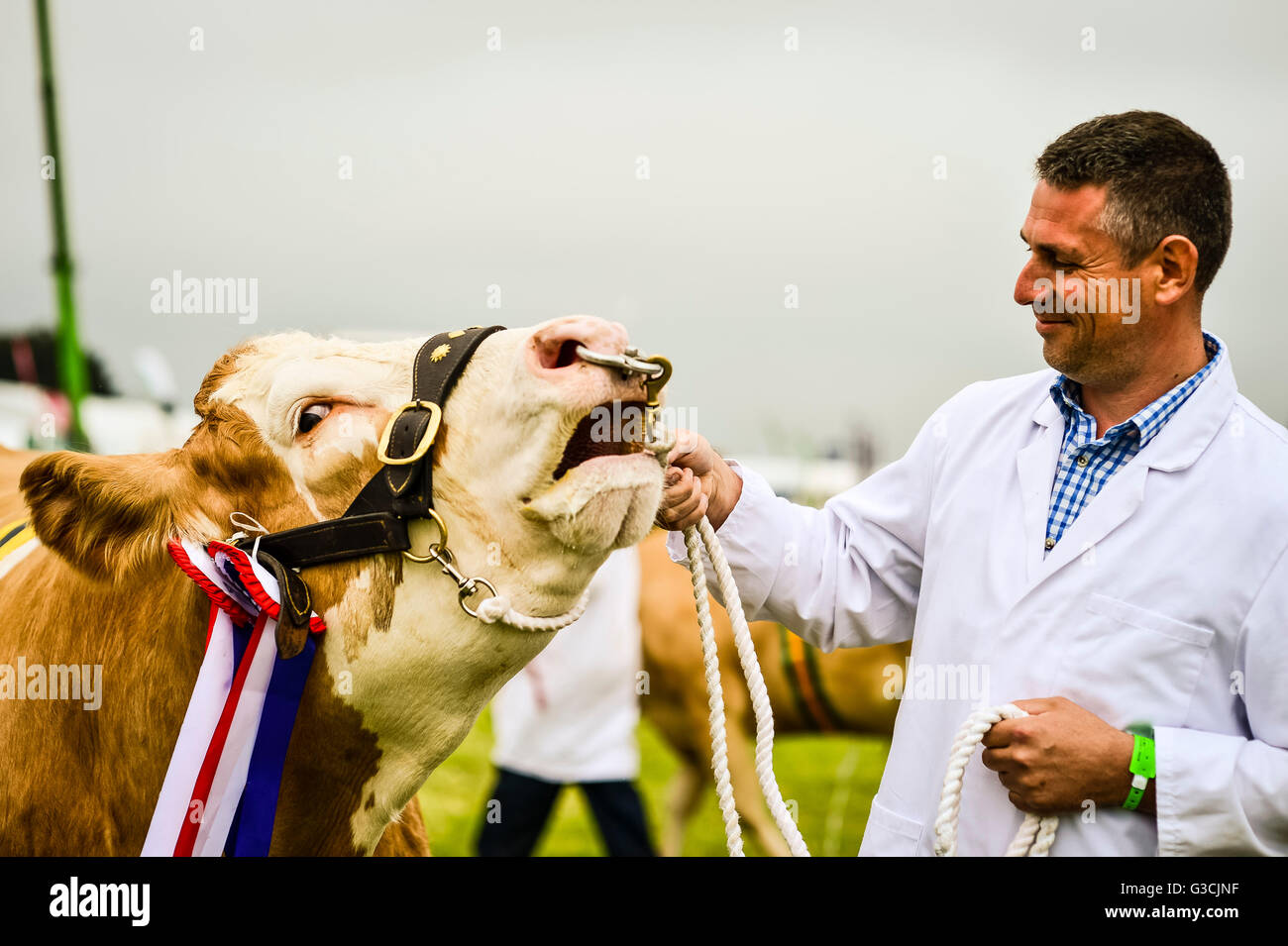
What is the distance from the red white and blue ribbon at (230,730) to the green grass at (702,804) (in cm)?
430

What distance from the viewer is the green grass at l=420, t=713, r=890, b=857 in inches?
281

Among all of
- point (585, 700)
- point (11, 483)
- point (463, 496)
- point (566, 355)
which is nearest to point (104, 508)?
point (463, 496)

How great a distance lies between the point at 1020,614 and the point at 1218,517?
44cm

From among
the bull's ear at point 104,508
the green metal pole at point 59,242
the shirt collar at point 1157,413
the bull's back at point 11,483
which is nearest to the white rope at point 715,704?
the shirt collar at point 1157,413

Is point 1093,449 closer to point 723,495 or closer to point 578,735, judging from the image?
point 723,495

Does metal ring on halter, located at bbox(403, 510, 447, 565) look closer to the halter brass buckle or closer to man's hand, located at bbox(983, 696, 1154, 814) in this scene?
the halter brass buckle

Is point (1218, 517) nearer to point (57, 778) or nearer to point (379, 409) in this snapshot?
point (379, 409)

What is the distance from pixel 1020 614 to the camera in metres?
2.34

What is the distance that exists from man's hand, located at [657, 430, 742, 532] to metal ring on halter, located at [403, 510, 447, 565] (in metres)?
0.48

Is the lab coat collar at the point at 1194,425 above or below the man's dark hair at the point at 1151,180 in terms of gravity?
below

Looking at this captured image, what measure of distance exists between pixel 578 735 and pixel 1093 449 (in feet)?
13.5

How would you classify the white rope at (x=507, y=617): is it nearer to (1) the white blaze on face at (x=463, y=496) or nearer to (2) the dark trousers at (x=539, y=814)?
(1) the white blaze on face at (x=463, y=496)

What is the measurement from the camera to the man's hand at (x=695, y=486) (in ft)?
7.68
